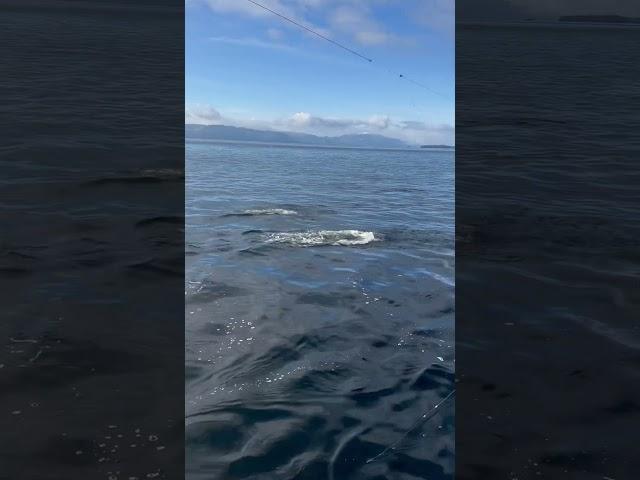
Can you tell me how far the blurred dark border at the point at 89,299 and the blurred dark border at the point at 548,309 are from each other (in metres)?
2.65

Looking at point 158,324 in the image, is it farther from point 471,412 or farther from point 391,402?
point 471,412

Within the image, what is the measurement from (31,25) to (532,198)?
218 ft

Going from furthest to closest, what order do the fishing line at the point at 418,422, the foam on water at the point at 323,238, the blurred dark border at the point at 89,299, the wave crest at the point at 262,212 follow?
the wave crest at the point at 262,212 < the foam on water at the point at 323,238 < the fishing line at the point at 418,422 < the blurred dark border at the point at 89,299

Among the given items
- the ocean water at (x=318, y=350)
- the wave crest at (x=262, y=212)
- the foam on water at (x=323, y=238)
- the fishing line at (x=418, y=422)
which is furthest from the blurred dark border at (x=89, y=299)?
the foam on water at (x=323, y=238)

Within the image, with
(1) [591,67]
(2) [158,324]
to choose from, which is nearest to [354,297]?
(2) [158,324]

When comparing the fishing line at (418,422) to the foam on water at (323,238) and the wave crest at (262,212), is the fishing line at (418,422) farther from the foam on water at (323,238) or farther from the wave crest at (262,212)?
the wave crest at (262,212)

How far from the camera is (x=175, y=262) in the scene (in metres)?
8.45

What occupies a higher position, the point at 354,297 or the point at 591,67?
the point at 591,67

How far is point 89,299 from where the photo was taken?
705 centimetres

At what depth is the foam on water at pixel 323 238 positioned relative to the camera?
12438 mm

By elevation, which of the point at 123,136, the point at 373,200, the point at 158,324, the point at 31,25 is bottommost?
the point at 158,324

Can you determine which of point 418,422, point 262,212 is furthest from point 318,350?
point 262,212

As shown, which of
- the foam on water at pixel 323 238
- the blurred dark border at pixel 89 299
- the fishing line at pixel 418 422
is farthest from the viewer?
the foam on water at pixel 323 238

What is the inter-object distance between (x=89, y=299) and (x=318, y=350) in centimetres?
275
